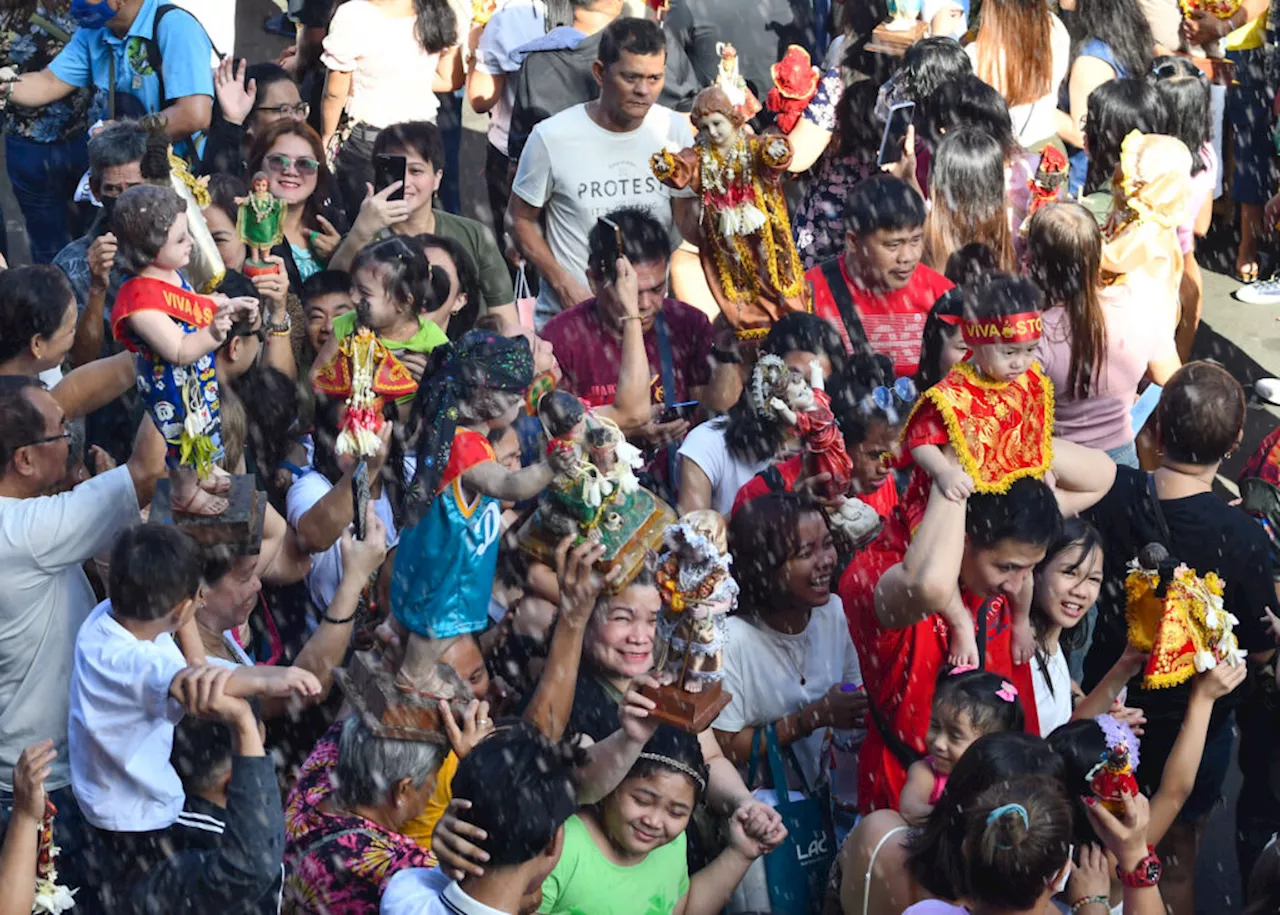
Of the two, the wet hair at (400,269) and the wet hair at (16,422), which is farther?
the wet hair at (400,269)

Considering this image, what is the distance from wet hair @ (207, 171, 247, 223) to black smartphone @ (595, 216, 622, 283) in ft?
4.35

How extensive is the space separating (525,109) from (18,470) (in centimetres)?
378

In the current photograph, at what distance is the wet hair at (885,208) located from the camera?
5789 mm

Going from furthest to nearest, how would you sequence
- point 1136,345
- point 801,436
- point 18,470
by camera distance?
point 1136,345 → point 801,436 → point 18,470

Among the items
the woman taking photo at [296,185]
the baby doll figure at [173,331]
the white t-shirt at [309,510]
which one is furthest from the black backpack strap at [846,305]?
the baby doll figure at [173,331]

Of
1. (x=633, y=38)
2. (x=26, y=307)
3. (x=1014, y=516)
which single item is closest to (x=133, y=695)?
(x=26, y=307)

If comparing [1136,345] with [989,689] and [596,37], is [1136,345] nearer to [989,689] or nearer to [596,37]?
[989,689]

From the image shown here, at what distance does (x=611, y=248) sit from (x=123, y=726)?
99.5 inches

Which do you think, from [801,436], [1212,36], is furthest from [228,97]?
[1212,36]

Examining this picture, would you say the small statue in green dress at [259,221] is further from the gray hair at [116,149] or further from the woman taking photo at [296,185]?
the woman taking photo at [296,185]

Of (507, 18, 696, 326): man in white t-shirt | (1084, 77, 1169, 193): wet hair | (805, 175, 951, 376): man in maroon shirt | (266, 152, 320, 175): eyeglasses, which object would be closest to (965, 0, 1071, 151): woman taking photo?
(1084, 77, 1169, 193): wet hair

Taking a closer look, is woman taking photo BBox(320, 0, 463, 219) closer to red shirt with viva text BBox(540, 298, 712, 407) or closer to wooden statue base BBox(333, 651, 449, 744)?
red shirt with viva text BBox(540, 298, 712, 407)

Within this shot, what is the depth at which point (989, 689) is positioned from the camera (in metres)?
4.12

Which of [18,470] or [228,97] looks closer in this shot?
[18,470]
